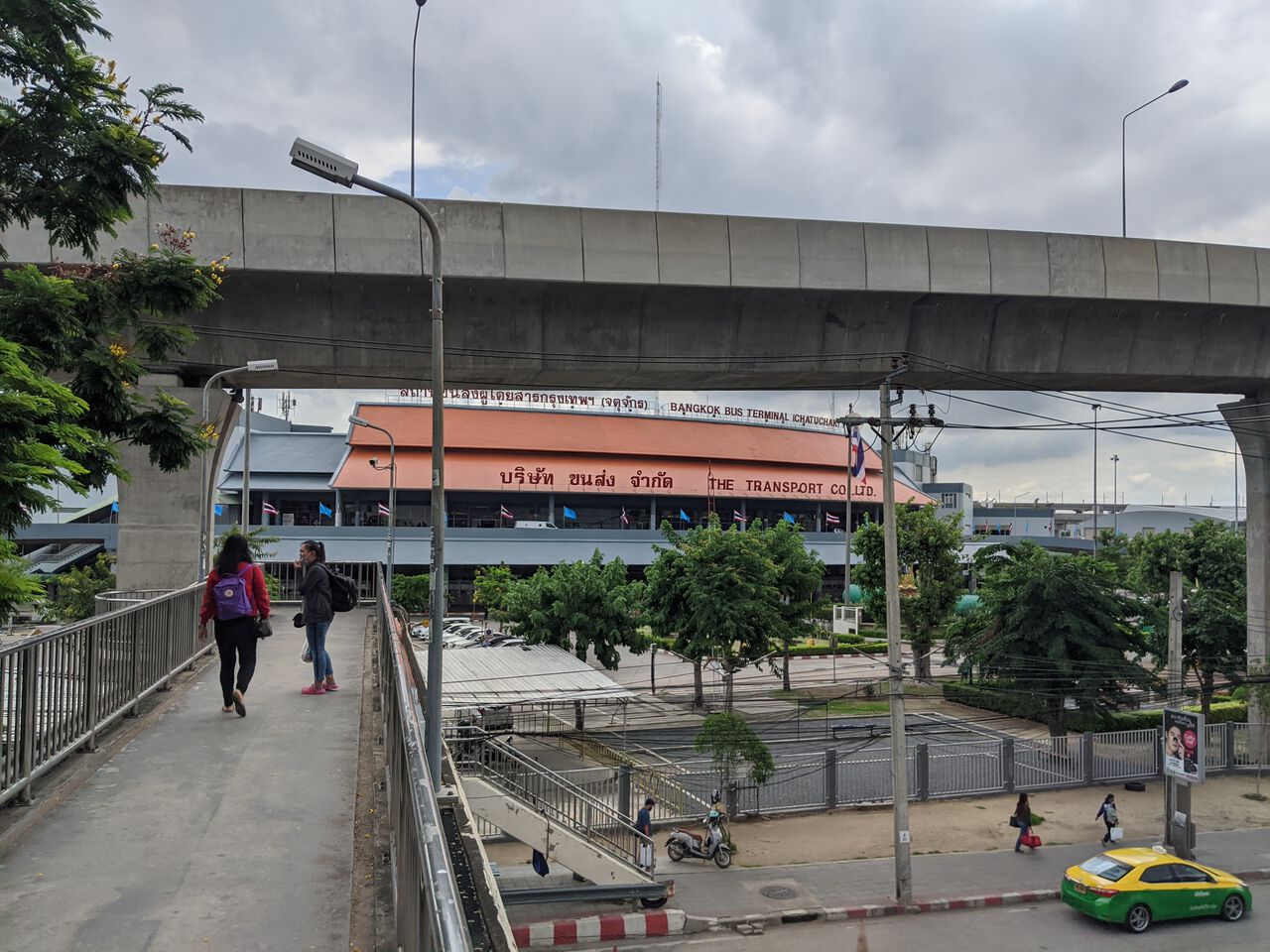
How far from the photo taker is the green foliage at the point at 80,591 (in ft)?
108

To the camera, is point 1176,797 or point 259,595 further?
point 1176,797

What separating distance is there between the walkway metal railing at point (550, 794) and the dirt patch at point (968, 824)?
2886 mm

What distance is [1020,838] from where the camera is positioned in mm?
21594

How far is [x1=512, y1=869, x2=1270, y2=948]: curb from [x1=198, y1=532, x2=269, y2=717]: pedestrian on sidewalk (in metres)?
9.11

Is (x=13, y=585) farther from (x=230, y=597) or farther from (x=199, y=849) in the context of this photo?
(x=230, y=597)

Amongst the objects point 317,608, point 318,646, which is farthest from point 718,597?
point 317,608

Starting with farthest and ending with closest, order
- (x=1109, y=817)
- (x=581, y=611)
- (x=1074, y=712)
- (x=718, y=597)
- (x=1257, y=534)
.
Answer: (x=581, y=611), (x=1074, y=712), (x=718, y=597), (x=1257, y=534), (x=1109, y=817)

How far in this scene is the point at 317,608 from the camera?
395 inches

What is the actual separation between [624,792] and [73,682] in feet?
53.1

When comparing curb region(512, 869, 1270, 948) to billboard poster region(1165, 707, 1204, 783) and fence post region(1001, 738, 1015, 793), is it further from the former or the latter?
fence post region(1001, 738, 1015, 793)

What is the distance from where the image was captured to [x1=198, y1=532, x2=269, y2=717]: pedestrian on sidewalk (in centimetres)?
853

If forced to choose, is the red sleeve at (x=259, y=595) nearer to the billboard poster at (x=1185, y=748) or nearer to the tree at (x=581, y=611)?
the billboard poster at (x=1185, y=748)

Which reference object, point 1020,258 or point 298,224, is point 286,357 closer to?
point 298,224

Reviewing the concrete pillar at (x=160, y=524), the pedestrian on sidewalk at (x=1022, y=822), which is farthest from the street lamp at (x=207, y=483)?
the pedestrian on sidewalk at (x=1022, y=822)
